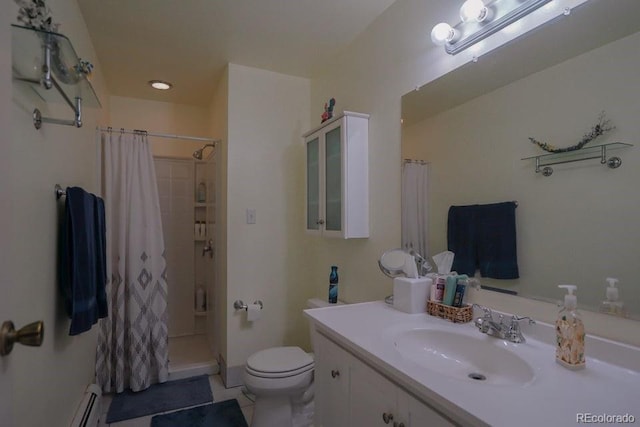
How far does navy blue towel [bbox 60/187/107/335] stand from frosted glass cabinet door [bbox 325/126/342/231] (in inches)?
49.7

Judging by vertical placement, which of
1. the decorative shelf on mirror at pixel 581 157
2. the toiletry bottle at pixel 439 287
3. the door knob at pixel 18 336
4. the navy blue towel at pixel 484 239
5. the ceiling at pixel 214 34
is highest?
the ceiling at pixel 214 34

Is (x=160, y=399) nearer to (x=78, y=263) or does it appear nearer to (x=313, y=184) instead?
(x=78, y=263)

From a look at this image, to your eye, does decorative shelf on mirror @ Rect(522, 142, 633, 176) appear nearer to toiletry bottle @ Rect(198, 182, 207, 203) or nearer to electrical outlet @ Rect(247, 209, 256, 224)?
electrical outlet @ Rect(247, 209, 256, 224)

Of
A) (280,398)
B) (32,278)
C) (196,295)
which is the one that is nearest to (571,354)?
Answer: (280,398)

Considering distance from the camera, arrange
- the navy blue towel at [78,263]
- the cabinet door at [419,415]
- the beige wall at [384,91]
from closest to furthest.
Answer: the cabinet door at [419,415]
the navy blue towel at [78,263]
the beige wall at [384,91]

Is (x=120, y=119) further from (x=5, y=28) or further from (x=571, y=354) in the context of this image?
(x=571, y=354)

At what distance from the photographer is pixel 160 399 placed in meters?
2.31

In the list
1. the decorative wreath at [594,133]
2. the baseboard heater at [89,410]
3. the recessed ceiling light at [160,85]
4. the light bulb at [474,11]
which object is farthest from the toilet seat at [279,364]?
the recessed ceiling light at [160,85]

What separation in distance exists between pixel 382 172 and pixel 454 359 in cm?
105

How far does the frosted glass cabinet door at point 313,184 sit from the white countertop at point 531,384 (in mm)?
1156

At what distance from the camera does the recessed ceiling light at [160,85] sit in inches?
113

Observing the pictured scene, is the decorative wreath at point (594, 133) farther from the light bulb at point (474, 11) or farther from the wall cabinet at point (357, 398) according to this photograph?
the wall cabinet at point (357, 398)

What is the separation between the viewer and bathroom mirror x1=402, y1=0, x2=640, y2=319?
0.95 metres

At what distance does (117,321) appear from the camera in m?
2.39
